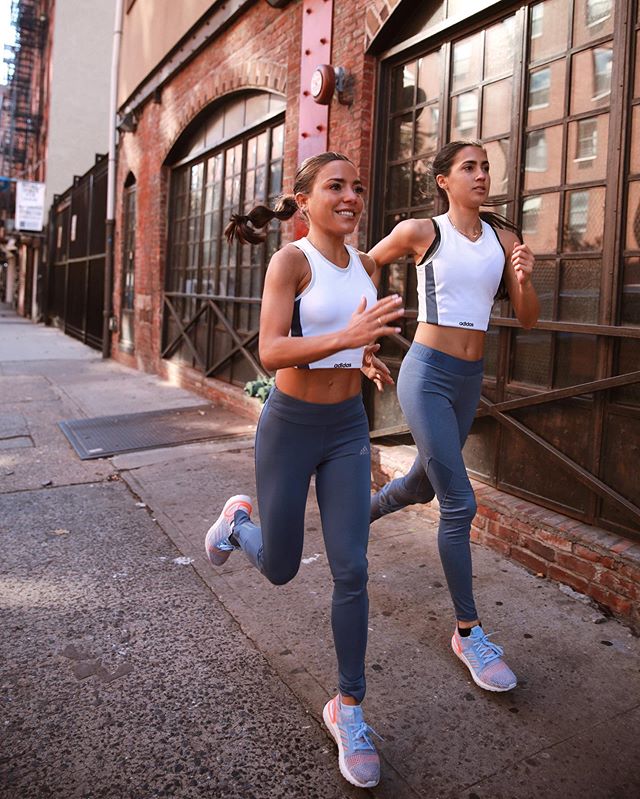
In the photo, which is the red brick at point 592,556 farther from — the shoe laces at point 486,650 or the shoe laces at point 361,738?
the shoe laces at point 361,738

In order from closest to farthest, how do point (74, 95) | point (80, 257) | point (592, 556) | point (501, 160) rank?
1. point (592, 556)
2. point (501, 160)
3. point (80, 257)
4. point (74, 95)

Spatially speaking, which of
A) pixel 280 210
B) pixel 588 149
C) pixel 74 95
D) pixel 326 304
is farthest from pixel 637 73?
pixel 74 95

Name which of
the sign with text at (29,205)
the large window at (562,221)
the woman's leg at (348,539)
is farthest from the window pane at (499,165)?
the sign with text at (29,205)

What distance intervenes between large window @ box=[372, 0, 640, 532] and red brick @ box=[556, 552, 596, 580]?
31 cm

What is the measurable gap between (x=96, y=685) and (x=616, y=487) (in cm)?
272

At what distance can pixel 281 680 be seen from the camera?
268 cm

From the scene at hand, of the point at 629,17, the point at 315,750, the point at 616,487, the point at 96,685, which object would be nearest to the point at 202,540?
the point at 96,685

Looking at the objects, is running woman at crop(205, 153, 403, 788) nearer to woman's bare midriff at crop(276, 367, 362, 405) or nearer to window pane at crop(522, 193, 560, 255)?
woman's bare midriff at crop(276, 367, 362, 405)

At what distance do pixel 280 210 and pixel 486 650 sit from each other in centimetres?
192

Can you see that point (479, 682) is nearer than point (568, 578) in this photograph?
Yes

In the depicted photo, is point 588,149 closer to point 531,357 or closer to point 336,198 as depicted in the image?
point 531,357

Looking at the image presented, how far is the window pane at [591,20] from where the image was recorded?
373 centimetres

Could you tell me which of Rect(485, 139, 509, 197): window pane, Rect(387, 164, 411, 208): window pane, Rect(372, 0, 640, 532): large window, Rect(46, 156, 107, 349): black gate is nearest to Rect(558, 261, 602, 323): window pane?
Rect(372, 0, 640, 532): large window

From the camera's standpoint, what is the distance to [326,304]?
7.47 feet
